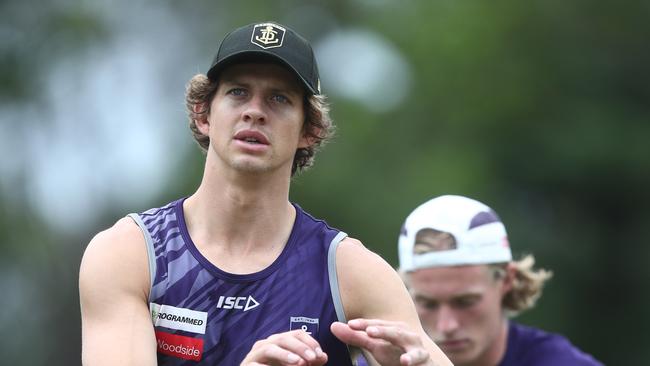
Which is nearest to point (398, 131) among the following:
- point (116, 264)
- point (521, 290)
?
point (521, 290)

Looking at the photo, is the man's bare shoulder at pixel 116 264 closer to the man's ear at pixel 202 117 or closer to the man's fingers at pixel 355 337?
the man's ear at pixel 202 117

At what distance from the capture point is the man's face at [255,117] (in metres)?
6.70

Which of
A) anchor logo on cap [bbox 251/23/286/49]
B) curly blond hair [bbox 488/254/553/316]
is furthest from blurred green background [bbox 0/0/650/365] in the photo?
anchor logo on cap [bbox 251/23/286/49]

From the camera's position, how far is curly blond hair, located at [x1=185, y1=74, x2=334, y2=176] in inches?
275

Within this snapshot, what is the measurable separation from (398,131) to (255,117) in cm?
2104

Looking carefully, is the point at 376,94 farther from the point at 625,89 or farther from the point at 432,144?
the point at 625,89

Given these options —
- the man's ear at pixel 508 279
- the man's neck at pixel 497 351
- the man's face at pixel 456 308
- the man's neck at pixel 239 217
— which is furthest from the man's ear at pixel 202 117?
the man's ear at pixel 508 279

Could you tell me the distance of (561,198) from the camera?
25422 mm

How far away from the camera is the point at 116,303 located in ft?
21.2

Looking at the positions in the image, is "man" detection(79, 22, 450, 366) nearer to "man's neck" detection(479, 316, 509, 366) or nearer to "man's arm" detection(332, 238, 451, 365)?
"man's arm" detection(332, 238, 451, 365)

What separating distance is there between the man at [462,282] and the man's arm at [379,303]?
2.22 metres

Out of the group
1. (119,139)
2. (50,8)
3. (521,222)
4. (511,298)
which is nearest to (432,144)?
(521,222)

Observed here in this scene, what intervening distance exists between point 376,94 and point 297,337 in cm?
2213

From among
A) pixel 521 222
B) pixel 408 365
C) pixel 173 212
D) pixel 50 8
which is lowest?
pixel 408 365
